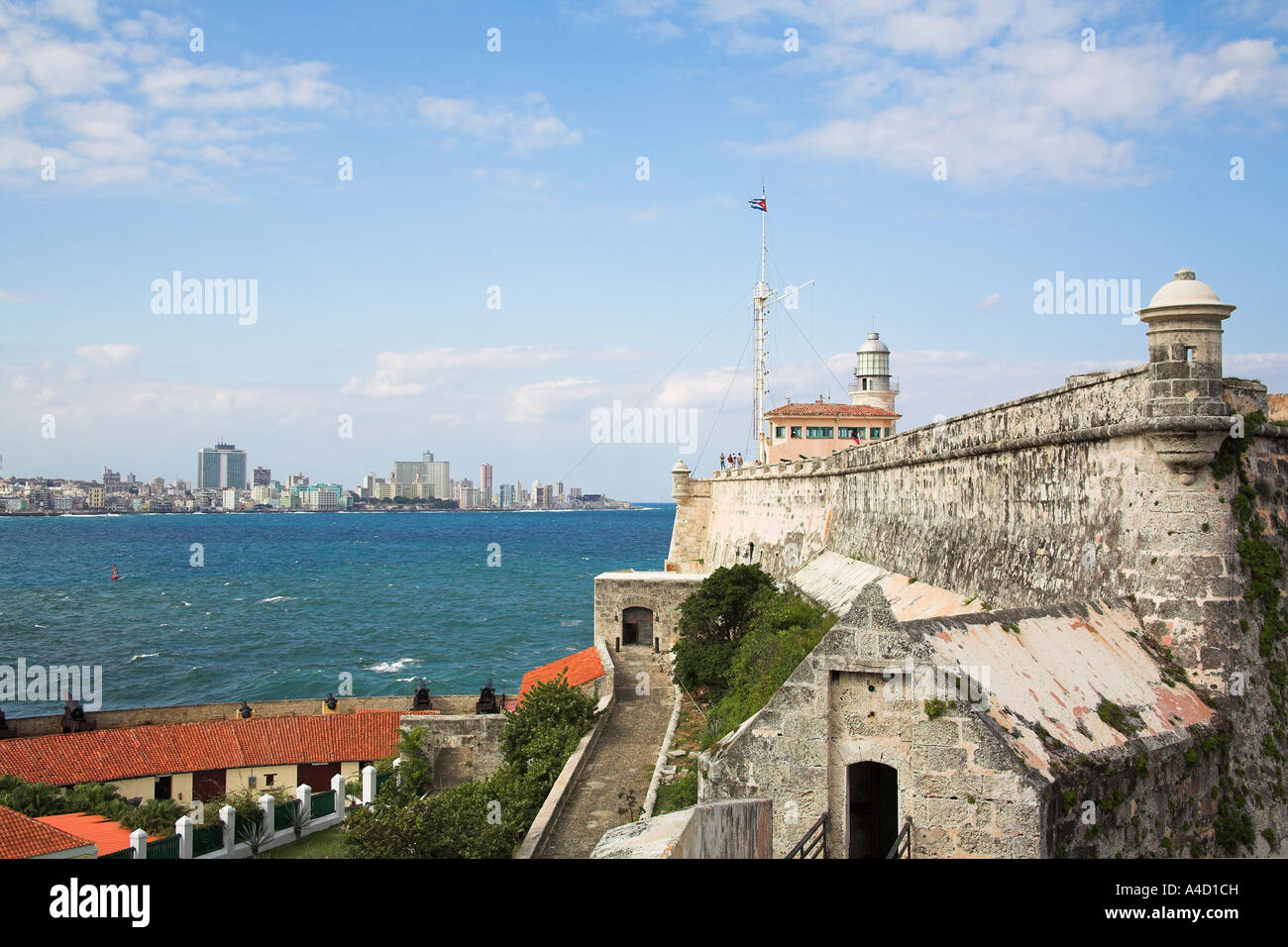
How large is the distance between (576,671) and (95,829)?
524 inches

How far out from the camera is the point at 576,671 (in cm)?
2919

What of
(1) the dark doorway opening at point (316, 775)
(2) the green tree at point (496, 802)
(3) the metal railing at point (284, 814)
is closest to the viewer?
(2) the green tree at point (496, 802)

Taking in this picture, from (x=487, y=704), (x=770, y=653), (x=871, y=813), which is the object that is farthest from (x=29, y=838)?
(x=871, y=813)

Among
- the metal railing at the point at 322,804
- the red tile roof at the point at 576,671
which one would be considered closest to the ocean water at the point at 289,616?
the red tile roof at the point at 576,671

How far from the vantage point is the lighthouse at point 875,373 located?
48469mm

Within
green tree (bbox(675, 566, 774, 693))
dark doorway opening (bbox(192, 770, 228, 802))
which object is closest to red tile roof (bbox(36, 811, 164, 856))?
dark doorway opening (bbox(192, 770, 228, 802))

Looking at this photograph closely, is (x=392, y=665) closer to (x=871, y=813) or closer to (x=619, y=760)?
(x=619, y=760)

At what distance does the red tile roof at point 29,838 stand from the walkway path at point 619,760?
31.3 ft

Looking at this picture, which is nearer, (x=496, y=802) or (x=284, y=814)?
(x=496, y=802)

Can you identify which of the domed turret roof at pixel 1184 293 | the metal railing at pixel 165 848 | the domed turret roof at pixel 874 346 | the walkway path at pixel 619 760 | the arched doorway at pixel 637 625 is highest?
the domed turret roof at pixel 874 346

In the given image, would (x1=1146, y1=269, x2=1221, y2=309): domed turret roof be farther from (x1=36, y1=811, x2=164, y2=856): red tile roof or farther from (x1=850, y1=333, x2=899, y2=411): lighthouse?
(x1=850, y1=333, x2=899, y2=411): lighthouse

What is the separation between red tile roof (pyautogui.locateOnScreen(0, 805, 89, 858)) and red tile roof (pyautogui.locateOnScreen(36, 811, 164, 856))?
1.14 meters

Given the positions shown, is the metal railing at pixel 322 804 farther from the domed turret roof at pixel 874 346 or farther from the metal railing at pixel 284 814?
the domed turret roof at pixel 874 346
